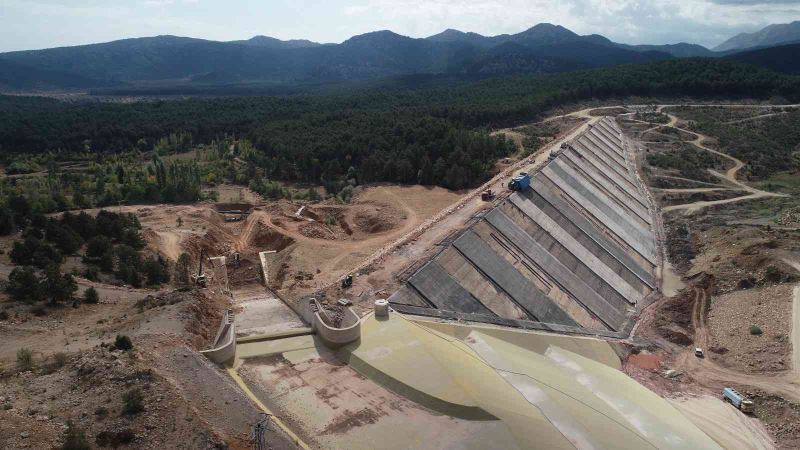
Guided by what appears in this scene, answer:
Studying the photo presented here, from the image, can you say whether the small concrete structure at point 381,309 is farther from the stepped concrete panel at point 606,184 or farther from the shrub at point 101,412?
the stepped concrete panel at point 606,184

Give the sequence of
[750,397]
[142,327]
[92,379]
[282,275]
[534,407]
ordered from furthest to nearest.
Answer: [282,275] < [750,397] < [142,327] < [534,407] < [92,379]

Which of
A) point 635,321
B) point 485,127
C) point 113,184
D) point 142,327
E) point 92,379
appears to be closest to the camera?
point 92,379

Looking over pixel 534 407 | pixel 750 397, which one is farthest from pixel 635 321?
pixel 534 407

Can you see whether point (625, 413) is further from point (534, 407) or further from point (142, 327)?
point (142, 327)

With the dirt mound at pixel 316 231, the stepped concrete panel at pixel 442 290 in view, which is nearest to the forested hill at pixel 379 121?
the dirt mound at pixel 316 231

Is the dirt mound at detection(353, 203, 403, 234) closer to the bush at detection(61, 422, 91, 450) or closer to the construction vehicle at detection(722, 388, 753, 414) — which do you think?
the construction vehicle at detection(722, 388, 753, 414)
